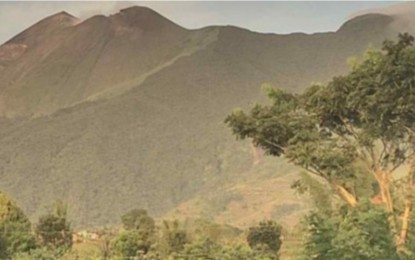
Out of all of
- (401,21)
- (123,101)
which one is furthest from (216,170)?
(401,21)

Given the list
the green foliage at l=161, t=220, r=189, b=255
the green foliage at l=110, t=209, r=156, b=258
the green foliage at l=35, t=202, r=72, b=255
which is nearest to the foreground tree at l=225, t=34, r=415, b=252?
the green foliage at l=110, t=209, r=156, b=258

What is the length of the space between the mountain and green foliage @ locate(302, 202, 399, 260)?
221 feet

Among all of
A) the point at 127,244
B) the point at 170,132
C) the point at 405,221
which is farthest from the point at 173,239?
the point at 170,132

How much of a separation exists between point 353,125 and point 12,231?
11469mm

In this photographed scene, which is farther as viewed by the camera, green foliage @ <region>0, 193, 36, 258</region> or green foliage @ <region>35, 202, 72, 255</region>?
green foliage @ <region>35, 202, 72, 255</region>

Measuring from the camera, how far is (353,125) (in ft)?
67.8

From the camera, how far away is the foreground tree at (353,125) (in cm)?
1898

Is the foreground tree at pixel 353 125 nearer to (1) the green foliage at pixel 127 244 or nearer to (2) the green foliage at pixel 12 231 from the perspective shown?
(1) the green foliage at pixel 127 244

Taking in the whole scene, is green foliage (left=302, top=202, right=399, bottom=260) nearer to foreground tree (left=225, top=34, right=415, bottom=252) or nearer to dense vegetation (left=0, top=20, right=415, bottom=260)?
dense vegetation (left=0, top=20, right=415, bottom=260)

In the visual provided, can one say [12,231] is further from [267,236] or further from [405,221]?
[405,221]

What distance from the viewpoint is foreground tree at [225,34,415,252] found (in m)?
19.0

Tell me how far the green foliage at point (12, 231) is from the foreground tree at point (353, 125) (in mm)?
7663

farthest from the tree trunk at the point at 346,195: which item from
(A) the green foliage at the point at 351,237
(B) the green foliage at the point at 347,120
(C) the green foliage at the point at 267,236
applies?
(C) the green foliage at the point at 267,236

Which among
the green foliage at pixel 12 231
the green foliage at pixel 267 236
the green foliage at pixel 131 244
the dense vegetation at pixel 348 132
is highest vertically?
the dense vegetation at pixel 348 132
